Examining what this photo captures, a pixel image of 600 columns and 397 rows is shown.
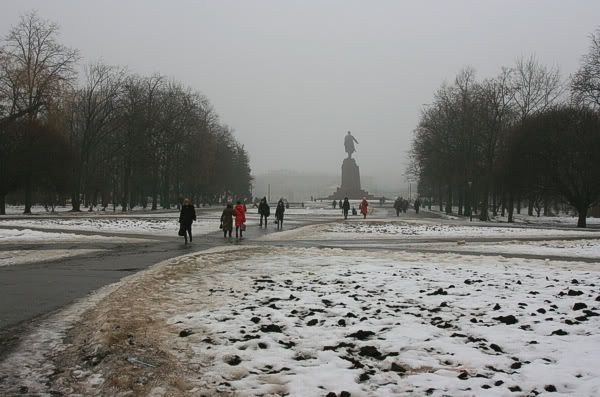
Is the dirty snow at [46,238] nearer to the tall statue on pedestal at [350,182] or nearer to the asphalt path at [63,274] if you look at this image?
the asphalt path at [63,274]

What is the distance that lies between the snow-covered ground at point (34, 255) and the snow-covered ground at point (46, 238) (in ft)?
11.4

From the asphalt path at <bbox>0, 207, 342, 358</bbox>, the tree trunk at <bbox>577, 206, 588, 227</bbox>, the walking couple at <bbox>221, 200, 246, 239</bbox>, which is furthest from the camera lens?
the tree trunk at <bbox>577, 206, 588, 227</bbox>

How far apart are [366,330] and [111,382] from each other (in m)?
3.05

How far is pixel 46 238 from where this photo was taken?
2108cm

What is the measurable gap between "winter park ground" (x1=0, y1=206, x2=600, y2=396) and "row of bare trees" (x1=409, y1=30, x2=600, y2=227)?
92.4 ft

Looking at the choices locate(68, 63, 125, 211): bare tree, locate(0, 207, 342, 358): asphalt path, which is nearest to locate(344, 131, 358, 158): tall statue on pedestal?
locate(68, 63, 125, 211): bare tree

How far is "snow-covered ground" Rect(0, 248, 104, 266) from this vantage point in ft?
46.9

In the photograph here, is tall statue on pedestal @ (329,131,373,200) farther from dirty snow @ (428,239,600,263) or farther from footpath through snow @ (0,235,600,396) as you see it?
footpath through snow @ (0,235,600,396)

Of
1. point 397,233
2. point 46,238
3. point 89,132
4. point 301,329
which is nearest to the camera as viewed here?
point 301,329

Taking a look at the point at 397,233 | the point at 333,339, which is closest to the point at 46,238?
the point at 397,233

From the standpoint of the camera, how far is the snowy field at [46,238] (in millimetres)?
20083

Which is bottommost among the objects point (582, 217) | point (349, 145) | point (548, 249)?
point (548, 249)

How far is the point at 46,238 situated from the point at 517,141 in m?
35.1

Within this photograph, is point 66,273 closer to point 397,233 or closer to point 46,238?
point 46,238
